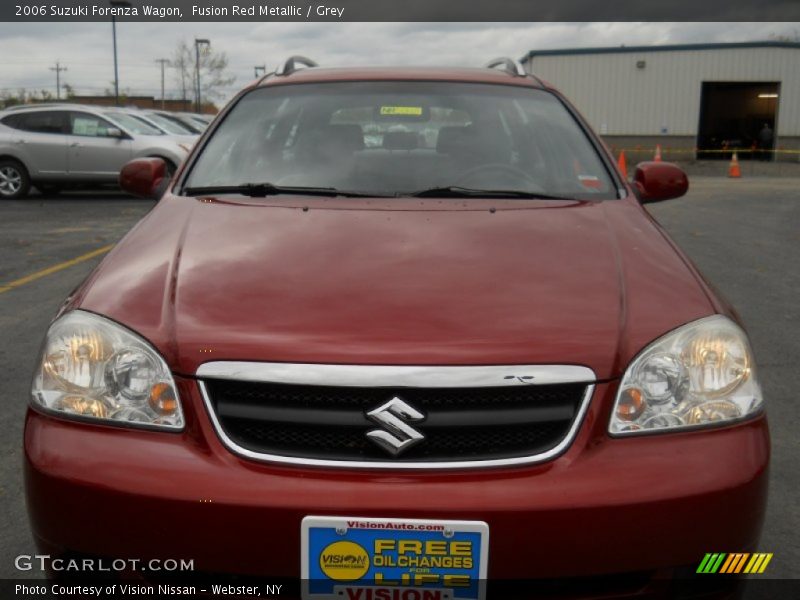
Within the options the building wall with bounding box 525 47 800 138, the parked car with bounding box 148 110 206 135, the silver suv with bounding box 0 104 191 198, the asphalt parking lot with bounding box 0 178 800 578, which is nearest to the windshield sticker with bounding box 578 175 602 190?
the asphalt parking lot with bounding box 0 178 800 578

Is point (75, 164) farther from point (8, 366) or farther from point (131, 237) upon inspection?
point (131, 237)

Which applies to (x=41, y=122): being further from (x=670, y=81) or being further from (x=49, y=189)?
(x=670, y=81)

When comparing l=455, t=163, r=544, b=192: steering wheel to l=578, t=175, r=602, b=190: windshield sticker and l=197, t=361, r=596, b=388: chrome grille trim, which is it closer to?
l=578, t=175, r=602, b=190: windshield sticker

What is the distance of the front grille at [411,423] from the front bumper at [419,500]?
46mm

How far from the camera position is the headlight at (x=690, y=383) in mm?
1990

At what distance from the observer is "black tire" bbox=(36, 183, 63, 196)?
15.7 metres

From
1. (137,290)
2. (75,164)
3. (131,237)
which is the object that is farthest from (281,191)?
(75,164)

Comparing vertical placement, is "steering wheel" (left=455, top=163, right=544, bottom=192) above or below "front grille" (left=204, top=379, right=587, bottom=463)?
above

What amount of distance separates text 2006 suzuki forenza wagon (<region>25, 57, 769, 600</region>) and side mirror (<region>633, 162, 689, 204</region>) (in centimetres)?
127

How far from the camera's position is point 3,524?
2963 mm

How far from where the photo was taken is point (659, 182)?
3627 mm

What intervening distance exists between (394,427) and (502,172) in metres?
1.53

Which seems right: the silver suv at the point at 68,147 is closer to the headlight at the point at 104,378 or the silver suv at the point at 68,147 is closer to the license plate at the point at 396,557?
the headlight at the point at 104,378

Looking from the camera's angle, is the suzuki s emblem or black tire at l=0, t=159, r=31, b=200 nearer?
the suzuki s emblem
